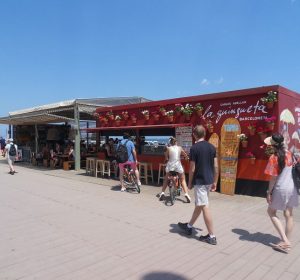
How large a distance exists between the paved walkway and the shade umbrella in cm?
230

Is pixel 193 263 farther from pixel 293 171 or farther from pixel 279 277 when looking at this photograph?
pixel 293 171

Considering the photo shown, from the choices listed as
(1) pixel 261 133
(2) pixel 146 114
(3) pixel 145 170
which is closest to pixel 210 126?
(1) pixel 261 133

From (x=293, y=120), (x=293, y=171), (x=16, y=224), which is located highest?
(x=293, y=120)

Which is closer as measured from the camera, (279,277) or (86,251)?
→ (279,277)

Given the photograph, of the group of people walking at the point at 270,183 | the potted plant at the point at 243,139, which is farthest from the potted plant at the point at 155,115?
the group of people walking at the point at 270,183

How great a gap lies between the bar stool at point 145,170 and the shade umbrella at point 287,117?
15.2 ft

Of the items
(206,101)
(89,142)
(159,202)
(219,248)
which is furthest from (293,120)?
(89,142)

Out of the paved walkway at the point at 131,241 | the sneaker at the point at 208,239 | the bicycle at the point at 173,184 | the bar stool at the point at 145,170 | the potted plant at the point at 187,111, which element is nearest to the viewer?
the paved walkway at the point at 131,241

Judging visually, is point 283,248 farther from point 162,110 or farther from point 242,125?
point 162,110

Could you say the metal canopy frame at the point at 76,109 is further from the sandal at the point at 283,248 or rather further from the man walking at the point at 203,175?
the sandal at the point at 283,248

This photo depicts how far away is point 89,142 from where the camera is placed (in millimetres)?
18594

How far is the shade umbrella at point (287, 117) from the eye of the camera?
28.7 ft

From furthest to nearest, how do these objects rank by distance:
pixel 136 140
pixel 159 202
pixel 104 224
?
pixel 136 140
pixel 159 202
pixel 104 224

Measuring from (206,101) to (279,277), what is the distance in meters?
6.86
